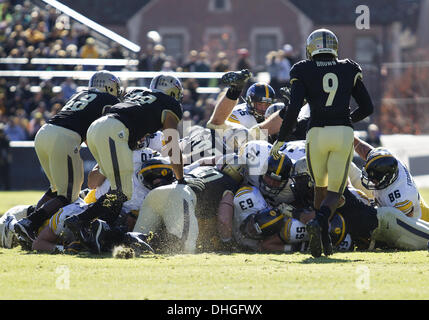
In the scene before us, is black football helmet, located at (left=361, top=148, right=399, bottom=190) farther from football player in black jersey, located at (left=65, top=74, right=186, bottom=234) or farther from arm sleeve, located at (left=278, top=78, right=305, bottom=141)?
football player in black jersey, located at (left=65, top=74, right=186, bottom=234)

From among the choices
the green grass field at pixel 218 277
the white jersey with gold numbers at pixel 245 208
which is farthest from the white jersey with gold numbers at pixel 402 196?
the white jersey with gold numbers at pixel 245 208

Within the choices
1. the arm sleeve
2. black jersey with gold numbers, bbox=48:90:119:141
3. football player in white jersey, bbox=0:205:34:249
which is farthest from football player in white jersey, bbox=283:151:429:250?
football player in white jersey, bbox=0:205:34:249

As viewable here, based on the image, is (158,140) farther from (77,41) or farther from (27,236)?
(77,41)

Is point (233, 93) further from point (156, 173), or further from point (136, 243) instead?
point (136, 243)

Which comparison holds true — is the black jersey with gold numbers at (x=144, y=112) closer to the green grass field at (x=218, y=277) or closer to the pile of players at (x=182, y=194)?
the pile of players at (x=182, y=194)

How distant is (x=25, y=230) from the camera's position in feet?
→ 29.3

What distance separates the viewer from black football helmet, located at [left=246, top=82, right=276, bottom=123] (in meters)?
11.3

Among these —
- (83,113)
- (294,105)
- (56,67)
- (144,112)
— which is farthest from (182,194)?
(56,67)

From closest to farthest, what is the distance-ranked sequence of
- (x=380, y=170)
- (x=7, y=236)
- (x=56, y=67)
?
(x=380, y=170) < (x=7, y=236) < (x=56, y=67)

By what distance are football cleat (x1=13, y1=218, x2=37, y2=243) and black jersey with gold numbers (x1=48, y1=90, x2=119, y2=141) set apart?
3.86 feet

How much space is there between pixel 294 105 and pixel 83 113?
254 cm

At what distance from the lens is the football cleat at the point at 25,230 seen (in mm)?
8938

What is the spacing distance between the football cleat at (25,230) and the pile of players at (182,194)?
0.01m
